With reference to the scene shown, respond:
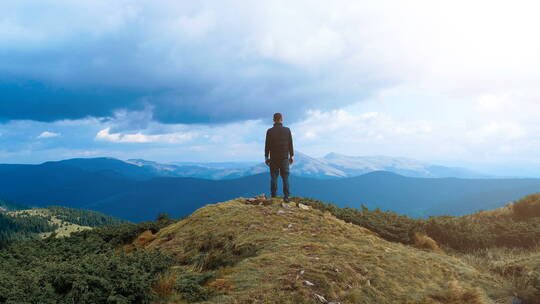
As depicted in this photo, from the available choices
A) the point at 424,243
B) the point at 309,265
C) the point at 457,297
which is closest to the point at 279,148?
the point at 424,243

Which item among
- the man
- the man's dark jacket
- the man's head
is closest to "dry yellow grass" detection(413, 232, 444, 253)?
the man

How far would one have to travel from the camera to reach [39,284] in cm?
620

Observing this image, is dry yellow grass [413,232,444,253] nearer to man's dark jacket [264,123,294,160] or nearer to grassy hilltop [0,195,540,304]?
grassy hilltop [0,195,540,304]

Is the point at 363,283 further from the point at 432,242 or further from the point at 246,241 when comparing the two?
the point at 432,242

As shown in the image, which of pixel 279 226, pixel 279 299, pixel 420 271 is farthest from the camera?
pixel 279 226

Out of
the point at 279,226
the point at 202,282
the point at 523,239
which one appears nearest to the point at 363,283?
the point at 202,282

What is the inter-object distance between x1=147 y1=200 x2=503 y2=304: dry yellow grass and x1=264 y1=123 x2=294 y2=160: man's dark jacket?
286 centimetres

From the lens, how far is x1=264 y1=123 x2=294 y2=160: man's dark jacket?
14.6m

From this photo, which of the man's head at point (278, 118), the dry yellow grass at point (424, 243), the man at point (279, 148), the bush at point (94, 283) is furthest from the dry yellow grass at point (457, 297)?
the man's head at point (278, 118)

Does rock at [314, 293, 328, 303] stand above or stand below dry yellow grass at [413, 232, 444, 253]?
above

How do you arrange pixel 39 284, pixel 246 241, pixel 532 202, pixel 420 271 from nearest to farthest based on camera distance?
pixel 39 284 → pixel 420 271 → pixel 246 241 → pixel 532 202

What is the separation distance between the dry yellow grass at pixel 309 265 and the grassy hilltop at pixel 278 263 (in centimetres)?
3

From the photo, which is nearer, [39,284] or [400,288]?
[39,284]

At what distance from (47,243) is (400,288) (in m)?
14.3
